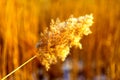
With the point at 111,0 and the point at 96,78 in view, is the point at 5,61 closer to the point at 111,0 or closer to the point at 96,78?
the point at 96,78

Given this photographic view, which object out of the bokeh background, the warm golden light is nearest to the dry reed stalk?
the warm golden light

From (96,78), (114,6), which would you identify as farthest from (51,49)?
(114,6)

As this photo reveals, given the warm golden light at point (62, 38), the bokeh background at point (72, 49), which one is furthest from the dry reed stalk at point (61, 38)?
the bokeh background at point (72, 49)

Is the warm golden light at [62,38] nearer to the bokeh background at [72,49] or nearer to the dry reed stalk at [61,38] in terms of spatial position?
the dry reed stalk at [61,38]

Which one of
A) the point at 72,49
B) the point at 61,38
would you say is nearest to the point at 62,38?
the point at 61,38

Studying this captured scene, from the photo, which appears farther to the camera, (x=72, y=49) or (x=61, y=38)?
(x=72, y=49)

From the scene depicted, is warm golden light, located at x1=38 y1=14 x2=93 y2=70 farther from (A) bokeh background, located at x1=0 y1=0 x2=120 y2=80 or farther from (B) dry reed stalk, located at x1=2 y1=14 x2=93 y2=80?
(A) bokeh background, located at x1=0 y1=0 x2=120 y2=80

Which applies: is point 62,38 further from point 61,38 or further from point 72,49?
point 72,49
